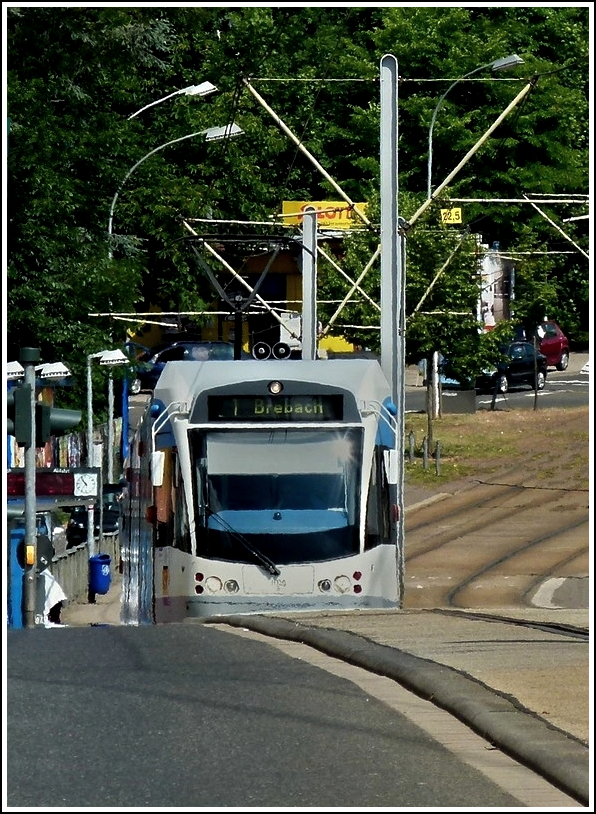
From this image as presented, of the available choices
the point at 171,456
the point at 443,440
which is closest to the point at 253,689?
Result: the point at 171,456

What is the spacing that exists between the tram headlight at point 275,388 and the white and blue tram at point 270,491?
14 millimetres

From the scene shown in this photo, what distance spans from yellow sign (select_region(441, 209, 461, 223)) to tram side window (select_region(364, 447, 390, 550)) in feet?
106

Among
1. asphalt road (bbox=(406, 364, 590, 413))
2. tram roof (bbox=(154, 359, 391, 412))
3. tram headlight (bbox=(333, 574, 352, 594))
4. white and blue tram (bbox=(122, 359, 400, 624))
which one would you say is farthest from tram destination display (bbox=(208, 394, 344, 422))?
asphalt road (bbox=(406, 364, 590, 413))

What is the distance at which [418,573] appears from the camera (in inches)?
1251

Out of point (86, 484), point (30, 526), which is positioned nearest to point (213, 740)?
A: point (86, 484)

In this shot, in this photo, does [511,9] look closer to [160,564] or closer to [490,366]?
[490,366]

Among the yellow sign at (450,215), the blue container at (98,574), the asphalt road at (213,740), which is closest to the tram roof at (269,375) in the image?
the asphalt road at (213,740)

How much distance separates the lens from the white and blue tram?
1872 cm

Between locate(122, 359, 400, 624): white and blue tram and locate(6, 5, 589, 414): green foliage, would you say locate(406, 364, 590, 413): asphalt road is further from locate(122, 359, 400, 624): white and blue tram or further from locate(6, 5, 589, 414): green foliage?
locate(122, 359, 400, 624): white and blue tram

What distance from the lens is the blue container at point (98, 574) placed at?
3725 cm

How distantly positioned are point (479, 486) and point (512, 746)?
118 feet

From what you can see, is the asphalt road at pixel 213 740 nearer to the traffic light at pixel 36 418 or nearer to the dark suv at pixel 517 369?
the traffic light at pixel 36 418

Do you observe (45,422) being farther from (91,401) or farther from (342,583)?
(91,401)

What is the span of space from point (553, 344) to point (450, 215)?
17.8 meters
